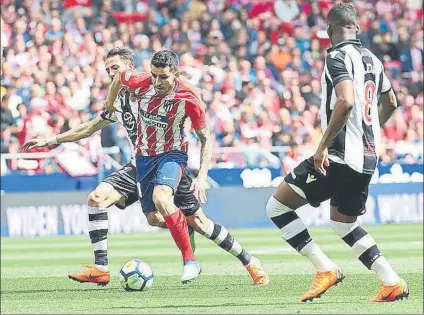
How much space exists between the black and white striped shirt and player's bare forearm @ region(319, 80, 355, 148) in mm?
203

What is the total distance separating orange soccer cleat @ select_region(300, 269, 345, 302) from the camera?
8.31 meters

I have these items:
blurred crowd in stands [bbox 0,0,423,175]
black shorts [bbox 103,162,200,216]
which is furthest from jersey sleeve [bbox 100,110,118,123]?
blurred crowd in stands [bbox 0,0,423,175]

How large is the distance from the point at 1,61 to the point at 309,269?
1132 cm

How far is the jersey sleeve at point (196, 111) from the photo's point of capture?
9672 millimetres

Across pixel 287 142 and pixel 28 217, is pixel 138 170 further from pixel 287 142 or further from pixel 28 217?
pixel 287 142

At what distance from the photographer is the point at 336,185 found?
26.9 feet

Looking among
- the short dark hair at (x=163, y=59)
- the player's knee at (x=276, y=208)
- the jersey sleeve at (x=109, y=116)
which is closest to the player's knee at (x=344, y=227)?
the player's knee at (x=276, y=208)

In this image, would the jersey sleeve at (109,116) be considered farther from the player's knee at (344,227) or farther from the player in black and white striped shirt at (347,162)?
the player's knee at (344,227)

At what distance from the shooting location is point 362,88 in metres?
8.14

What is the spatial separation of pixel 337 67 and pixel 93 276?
138 inches

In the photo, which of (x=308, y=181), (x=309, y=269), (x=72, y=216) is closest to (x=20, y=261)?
(x=309, y=269)

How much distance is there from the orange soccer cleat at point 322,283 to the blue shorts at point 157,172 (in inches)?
71.4

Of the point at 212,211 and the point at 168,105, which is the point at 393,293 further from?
the point at 212,211

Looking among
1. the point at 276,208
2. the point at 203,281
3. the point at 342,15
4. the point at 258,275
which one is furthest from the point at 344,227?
the point at 203,281
